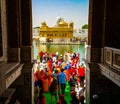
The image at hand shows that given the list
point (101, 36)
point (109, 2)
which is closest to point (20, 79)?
point (101, 36)

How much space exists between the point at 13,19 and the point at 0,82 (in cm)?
473

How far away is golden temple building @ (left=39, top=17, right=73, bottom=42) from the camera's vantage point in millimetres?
66875

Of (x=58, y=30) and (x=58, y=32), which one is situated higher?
(x=58, y=30)

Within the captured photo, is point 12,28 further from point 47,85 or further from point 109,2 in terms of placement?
point 109,2

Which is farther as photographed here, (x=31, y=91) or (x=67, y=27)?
(x=67, y=27)

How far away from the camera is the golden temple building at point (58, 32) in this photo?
219 ft

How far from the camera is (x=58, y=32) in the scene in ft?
220

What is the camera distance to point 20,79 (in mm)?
9305

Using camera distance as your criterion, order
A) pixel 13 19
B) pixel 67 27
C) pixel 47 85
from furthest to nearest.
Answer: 1. pixel 67 27
2. pixel 47 85
3. pixel 13 19

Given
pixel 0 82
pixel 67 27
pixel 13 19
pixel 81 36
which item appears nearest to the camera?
pixel 0 82

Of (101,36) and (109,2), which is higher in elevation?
(109,2)

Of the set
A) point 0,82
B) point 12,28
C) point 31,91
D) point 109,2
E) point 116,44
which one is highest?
point 109,2

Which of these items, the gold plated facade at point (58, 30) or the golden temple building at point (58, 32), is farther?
the gold plated facade at point (58, 30)

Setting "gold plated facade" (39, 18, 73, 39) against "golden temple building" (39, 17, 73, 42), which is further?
"gold plated facade" (39, 18, 73, 39)
